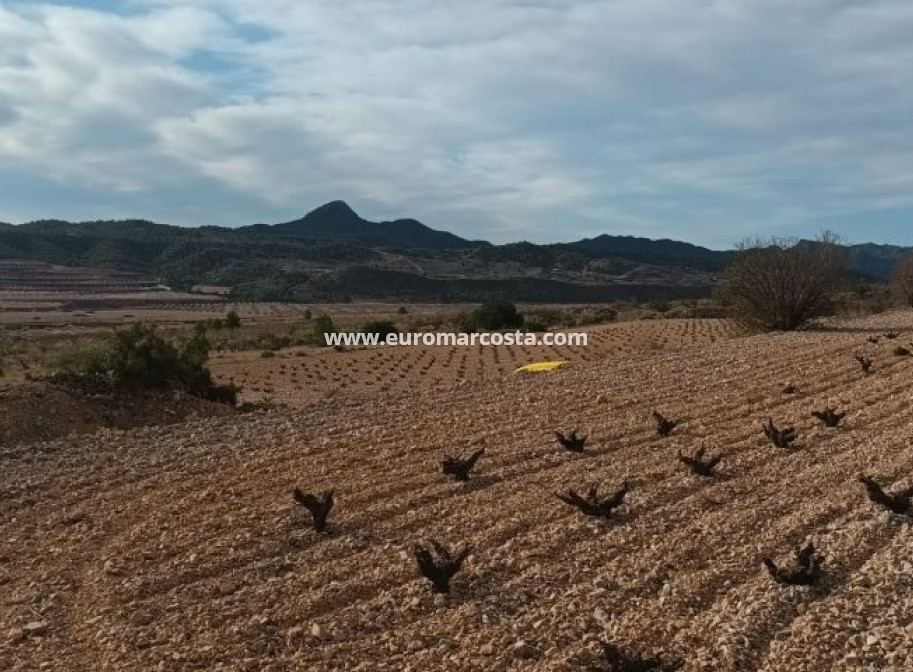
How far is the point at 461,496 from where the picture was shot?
899 centimetres

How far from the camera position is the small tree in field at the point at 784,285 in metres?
29.4

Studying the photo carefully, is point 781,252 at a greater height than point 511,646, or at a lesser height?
greater

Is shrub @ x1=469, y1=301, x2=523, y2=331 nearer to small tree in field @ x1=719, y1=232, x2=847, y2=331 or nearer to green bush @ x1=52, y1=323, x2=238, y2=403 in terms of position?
small tree in field @ x1=719, y1=232, x2=847, y2=331

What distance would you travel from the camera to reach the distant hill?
364ft

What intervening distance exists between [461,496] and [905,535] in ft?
13.0

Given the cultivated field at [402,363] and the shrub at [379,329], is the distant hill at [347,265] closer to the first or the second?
the shrub at [379,329]

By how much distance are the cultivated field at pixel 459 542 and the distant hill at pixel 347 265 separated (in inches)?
3678

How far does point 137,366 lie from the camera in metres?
18.6

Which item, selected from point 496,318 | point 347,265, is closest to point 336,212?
point 347,265

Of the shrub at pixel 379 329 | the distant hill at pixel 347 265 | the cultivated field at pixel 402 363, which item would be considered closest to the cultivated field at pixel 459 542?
the cultivated field at pixel 402 363

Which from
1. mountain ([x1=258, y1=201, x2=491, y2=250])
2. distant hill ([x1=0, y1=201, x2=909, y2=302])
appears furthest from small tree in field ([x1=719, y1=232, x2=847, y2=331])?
mountain ([x1=258, y1=201, x2=491, y2=250])

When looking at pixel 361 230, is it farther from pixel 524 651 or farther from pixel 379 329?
pixel 524 651

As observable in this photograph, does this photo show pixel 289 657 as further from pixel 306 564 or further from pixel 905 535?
pixel 905 535

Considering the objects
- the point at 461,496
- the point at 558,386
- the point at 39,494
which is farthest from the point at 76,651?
the point at 558,386
